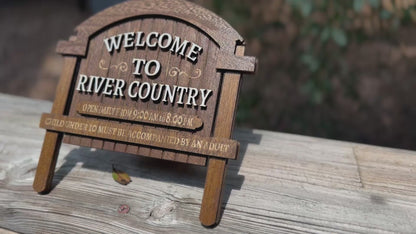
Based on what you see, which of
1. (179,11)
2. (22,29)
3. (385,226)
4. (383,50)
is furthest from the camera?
(22,29)

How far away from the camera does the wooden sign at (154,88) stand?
1106 mm

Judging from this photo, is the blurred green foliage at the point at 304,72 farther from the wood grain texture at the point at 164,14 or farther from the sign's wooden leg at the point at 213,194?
the sign's wooden leg at the point at 213,194

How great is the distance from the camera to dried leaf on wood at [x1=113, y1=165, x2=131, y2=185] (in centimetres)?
130

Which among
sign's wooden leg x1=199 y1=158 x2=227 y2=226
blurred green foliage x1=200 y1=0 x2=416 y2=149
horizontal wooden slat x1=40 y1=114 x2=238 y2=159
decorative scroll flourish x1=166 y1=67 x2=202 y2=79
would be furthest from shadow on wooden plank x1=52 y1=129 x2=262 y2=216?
blurred green foliage x1=200 y1=0 x2=416 y2=149

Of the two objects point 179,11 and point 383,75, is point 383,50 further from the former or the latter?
point 179,11

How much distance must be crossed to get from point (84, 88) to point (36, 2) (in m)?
6.64

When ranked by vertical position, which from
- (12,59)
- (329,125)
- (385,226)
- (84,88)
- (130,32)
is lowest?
(385,226)

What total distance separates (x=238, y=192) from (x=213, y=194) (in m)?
0.18

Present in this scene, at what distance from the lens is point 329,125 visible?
11.6 feet

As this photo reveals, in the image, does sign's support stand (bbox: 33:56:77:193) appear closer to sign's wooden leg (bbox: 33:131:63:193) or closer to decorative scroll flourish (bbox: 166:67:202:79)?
sign's wooden leg (bbox: 33:131:63:193)

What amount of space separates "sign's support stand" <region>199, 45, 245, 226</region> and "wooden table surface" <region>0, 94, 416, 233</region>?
6cm

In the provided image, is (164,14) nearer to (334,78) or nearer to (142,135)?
(142,135)

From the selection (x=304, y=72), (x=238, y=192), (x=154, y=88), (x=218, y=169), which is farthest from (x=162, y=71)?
(x=304, y=72)

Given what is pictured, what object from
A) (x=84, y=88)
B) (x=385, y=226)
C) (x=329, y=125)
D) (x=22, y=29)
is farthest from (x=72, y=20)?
(x=385, y=226)
